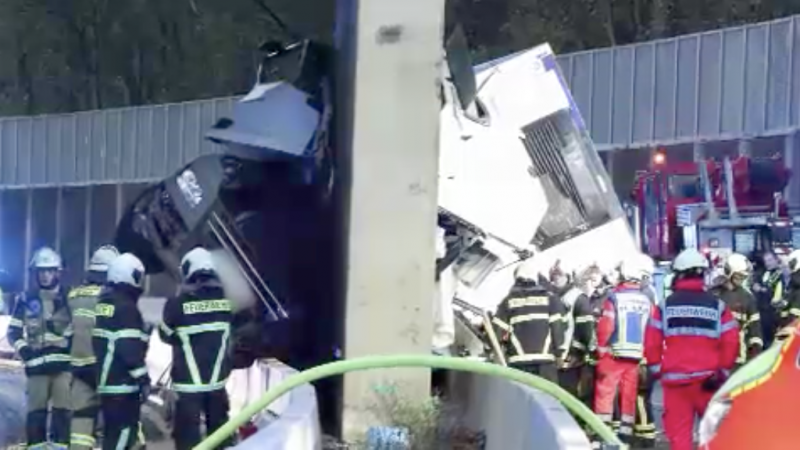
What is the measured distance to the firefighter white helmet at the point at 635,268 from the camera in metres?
17.0

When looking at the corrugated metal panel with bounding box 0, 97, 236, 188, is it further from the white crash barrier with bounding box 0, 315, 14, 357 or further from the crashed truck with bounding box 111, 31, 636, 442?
the white crash barrier with bounding box 0, 315, 14, 357

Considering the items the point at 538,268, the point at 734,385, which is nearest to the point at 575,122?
the point at 538,268

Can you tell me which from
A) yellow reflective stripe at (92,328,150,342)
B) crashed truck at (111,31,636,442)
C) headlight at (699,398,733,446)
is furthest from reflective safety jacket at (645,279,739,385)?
headlight at (699,398,733,446)

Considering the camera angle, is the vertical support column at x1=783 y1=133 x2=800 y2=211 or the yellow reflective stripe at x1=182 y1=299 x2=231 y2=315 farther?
the vertical support column at x1=783 y1=133 x2=800 y2=211

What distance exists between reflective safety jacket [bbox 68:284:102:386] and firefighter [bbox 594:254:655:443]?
4.84 meters

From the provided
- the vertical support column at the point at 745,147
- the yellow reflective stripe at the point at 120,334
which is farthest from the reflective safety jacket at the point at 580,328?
the vertical support column at the point at 745,147

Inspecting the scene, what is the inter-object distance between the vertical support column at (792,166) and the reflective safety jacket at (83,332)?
12500mm

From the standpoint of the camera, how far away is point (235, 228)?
53.2 feet

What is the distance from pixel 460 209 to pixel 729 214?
30.3ft

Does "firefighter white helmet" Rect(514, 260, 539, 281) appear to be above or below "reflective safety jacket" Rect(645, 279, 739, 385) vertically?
A: above

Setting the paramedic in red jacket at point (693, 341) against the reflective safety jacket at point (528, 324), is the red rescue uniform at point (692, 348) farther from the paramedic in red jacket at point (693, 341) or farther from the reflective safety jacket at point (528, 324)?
the reflective safety jacket at point (528, 324)

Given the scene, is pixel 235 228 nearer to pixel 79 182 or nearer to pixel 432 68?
pixel 432 68

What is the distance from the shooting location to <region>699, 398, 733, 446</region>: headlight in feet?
20.0

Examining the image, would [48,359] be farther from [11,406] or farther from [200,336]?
[200,336]
